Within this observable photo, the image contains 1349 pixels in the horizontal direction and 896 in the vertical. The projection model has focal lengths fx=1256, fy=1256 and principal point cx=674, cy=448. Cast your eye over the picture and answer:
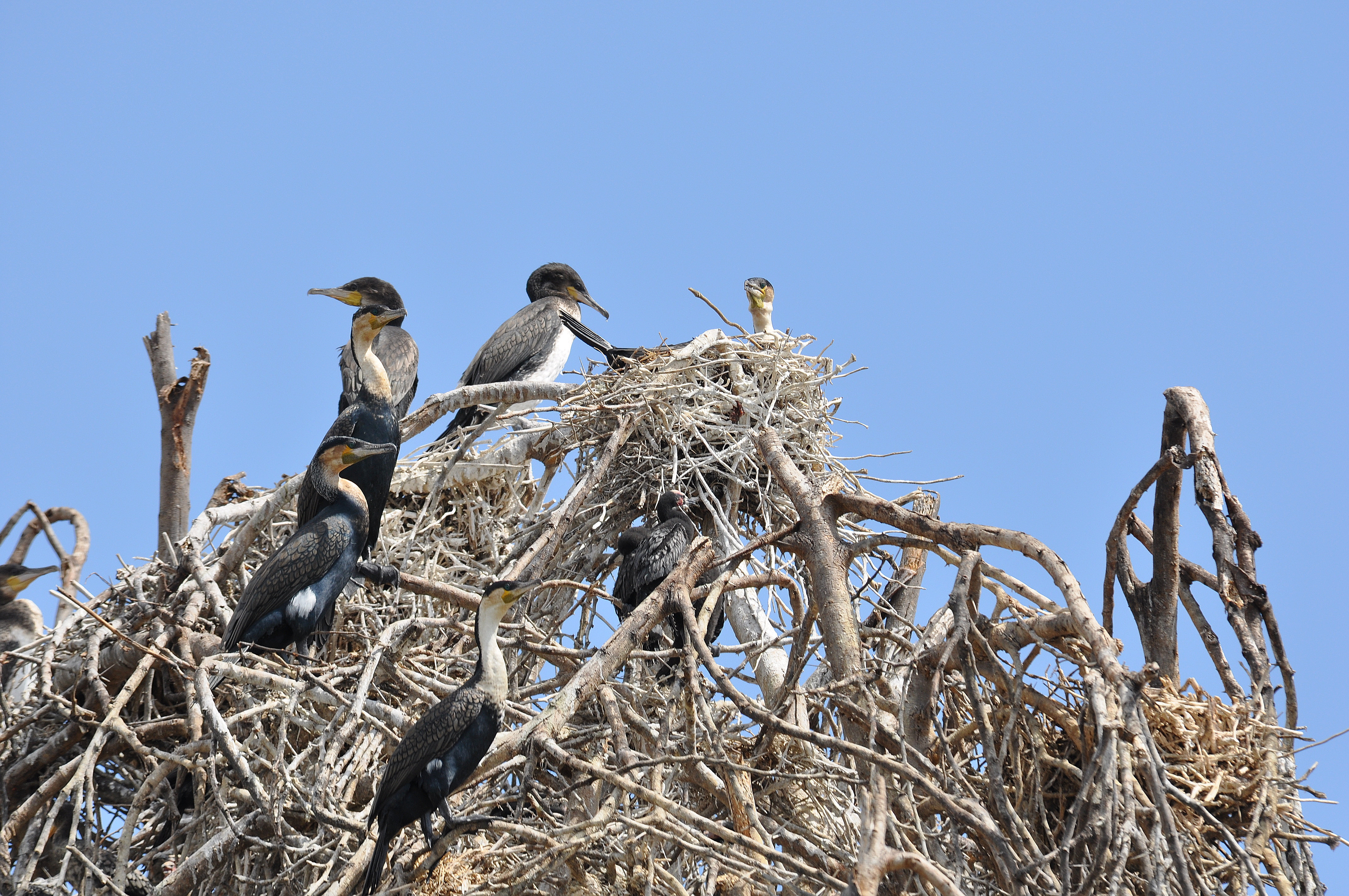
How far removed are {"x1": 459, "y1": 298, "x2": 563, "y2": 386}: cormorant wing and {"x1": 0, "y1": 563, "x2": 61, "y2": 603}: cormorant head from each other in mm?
2847

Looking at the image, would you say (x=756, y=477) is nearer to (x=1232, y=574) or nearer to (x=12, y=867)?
(x=1232, y=574)

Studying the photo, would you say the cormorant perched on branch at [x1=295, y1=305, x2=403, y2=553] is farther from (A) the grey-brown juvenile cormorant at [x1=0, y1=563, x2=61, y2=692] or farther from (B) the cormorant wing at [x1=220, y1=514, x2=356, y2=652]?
(A) the grey-brown juvenile cormorant at [x1=0, y1=563, x2=61, y2=692]

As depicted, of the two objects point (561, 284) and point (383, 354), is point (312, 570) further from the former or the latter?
point (561, 284)

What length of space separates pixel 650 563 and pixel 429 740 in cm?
237

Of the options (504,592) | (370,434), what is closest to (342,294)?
(370,434)

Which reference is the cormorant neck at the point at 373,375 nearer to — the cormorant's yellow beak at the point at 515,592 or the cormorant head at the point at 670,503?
the cormorant head at the point at 670,503

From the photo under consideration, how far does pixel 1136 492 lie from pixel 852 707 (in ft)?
3.97

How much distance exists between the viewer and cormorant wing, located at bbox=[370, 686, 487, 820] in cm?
366

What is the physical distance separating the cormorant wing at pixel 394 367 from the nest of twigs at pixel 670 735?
0.63m

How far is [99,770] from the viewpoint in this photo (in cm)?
586

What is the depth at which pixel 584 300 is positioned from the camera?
9.61 meters

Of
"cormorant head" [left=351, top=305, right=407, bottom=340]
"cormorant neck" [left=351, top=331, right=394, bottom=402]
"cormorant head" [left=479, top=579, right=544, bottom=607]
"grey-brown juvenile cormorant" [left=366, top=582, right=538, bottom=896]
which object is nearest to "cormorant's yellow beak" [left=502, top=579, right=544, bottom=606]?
"cormorant head" [left=479, top=579, right=544, bottom=607]

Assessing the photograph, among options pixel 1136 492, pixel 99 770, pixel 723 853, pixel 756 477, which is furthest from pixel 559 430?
pixel 723 853

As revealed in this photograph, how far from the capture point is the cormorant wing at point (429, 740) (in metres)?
3.66
